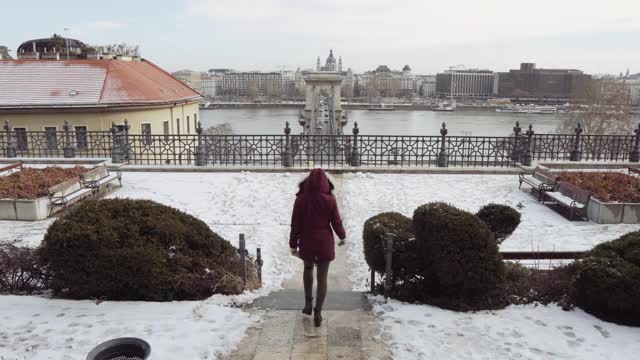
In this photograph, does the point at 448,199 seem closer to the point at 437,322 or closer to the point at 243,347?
the point at 437,322

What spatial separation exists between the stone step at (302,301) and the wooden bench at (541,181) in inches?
282

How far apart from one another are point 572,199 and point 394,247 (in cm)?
646

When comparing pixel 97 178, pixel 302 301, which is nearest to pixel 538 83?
pixel 97 178

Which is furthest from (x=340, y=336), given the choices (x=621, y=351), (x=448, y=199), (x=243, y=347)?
(x=448, y=199)

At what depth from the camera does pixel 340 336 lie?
4742 mm

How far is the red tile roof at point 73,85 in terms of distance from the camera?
24891 millimetres

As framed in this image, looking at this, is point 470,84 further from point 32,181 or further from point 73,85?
point 32,181

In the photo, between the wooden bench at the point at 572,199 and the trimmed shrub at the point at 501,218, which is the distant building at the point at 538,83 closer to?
the wooden bench at the point at 572,199

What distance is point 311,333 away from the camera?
15.6 feet

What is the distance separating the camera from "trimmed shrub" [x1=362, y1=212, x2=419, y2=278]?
18.7 ft

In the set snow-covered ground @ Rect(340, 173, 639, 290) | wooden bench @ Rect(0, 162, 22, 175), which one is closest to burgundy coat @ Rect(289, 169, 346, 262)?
snow-covered ground @ Rect(340, 173, 639, 290)

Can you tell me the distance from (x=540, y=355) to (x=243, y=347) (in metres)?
2.76

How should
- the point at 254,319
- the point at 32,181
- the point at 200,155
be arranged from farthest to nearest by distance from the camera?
the point at 200,155
the point at 32,181
the point at 254,319

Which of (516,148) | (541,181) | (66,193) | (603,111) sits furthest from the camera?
(603,111)
